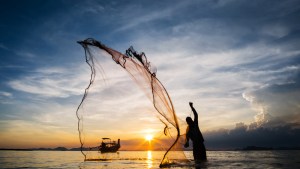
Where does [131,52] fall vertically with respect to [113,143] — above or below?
above

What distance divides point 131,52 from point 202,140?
769 centimetres

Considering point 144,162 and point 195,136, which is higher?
point 195,136

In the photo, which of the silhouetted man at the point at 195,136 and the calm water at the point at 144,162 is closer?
the calm water at the point at 144,162

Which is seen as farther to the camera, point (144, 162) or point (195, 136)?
point (144, 162)

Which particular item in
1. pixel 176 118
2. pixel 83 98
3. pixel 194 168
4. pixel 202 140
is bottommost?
pixel 194 168

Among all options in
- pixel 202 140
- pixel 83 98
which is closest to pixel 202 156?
pixel 202 140

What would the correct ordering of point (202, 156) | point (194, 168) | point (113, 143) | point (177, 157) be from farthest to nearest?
point (113, 143)
point (202, 156)
point (177, 157)
point (194, 168)

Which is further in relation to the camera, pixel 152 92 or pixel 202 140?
pixel 202 140

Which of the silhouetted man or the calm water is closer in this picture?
the calm water

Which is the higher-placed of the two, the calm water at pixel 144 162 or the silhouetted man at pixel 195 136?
the silhouetted man at pixel 195 136

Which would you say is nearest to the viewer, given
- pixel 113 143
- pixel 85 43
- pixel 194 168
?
pixel 85 43

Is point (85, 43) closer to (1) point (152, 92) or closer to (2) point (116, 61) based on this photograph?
(2) point (116, 61)

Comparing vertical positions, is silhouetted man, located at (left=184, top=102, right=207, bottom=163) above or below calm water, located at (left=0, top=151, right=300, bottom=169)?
above

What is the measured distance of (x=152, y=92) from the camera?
1077 cm
